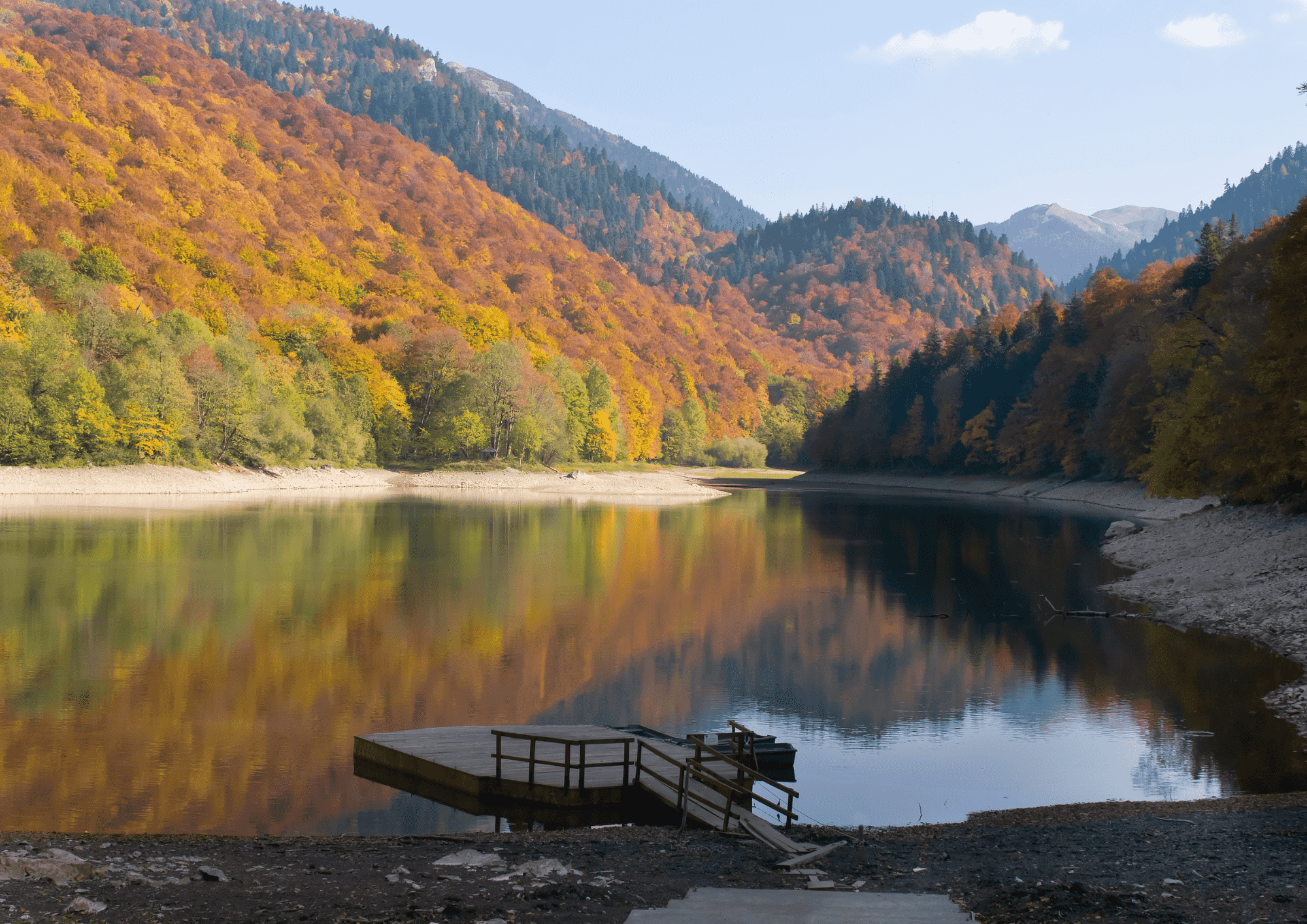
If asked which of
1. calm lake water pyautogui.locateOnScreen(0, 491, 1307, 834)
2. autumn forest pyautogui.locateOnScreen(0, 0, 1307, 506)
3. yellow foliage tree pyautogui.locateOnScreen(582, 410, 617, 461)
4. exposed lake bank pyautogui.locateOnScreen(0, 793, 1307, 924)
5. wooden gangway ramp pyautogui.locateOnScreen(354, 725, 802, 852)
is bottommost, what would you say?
calm lake water pyautogui.locateOnScreen(0, 491, 1307, 834)

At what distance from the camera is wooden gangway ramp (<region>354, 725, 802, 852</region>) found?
12602 mm

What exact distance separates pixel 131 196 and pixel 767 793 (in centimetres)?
12227

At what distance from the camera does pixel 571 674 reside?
2188 cm

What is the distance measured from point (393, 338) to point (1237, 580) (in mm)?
97447

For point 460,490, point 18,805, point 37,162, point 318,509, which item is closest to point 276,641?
point 18,805

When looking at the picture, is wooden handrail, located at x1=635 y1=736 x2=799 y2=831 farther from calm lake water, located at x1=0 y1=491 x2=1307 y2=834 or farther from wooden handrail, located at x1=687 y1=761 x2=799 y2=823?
calm lake water, located at x1=0 y1=491 x2=1307 y2=834

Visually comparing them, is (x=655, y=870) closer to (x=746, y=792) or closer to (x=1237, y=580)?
(x=746, y=792)

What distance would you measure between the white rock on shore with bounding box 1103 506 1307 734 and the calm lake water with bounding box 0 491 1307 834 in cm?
80

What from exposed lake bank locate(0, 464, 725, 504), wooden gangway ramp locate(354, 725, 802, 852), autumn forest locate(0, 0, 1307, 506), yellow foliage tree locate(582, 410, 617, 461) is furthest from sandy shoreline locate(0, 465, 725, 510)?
wooden gangway ramp locate(354, 725, 802, 852)

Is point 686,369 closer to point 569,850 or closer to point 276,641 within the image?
point 276,641

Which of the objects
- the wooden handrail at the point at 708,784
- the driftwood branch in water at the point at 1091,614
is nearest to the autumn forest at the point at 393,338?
→ the driftwood branch in water at the point at 1091,614

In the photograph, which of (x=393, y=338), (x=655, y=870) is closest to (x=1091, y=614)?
(x=655, y=870)

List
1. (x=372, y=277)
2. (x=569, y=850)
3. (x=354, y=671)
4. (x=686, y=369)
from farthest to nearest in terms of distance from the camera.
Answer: (x=686, y=369) → (x=372, y=277) → (x=354, y=671) → (x=569, y=850)

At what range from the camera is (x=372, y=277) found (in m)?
141
